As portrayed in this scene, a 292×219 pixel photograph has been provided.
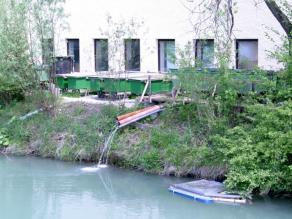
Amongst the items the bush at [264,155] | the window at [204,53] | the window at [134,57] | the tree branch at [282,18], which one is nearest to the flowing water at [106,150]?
the window at [204,53]

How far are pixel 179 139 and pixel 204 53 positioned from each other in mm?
2572

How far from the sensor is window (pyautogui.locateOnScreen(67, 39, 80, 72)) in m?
24.4

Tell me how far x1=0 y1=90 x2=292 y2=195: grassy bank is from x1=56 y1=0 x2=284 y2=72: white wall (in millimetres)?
3449

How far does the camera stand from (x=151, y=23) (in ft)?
70.9

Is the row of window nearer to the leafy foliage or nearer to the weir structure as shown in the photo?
the weir structure

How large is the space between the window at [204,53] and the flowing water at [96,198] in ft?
9.59

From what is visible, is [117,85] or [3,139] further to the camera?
[117,85]

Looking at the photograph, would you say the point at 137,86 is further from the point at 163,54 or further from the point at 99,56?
the point at 99,56

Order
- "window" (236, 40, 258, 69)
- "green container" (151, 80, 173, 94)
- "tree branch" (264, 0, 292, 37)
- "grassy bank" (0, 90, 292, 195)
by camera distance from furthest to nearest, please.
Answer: "window" (236, 40, 258, 69), "green container" (151, 80, 173, 94), "tree branch" (264, 0, 292, 37), "grassy bank" (0, 90, 292, 195)

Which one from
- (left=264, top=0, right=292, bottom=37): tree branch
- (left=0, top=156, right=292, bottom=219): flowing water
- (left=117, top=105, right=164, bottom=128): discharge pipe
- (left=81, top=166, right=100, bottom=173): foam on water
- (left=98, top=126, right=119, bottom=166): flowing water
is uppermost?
(left=264, top=0, right=292, bottom=37): tree branch

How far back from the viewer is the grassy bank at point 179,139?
1241cm

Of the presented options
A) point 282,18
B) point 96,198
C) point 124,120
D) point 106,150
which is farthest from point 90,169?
point 282,18

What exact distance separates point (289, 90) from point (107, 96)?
8059 millimetres

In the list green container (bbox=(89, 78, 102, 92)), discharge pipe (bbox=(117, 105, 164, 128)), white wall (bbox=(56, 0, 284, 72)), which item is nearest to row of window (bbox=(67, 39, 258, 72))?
white wall (bbox=(56, 0, 284, 72))
